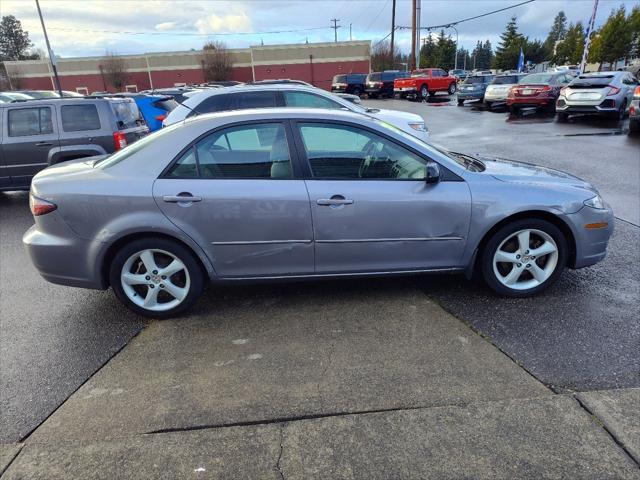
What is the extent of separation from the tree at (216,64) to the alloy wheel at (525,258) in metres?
58.1

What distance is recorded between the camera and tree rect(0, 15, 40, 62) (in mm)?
88500

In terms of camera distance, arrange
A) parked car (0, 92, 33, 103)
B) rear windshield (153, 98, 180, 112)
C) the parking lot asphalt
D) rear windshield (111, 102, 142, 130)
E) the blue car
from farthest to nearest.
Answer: parked car (0, 92, 33, 103), rear windshield (153, 98, 180, 112), the blue car, rear windshield (111, 102, 142, 130), the parking lot asphalt

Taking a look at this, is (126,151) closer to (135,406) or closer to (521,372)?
(135,406)

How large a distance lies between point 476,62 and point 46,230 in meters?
137

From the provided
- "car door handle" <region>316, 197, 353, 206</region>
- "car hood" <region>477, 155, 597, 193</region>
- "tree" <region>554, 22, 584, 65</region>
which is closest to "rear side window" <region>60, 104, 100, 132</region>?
"car door handle" <region>316, 197, 353, 206</region>

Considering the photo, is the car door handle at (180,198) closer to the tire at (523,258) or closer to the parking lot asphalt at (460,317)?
the parking lot asphalt at (460,317)

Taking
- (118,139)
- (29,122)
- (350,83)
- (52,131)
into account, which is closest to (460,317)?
(118,139)

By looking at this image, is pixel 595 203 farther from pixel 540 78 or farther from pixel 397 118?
pixel 540 78

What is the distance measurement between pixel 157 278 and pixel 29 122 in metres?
5.70

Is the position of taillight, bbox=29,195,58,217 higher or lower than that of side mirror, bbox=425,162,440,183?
lower

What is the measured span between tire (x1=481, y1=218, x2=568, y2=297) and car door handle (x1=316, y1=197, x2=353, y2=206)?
124 cm

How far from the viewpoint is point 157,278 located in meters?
3.64

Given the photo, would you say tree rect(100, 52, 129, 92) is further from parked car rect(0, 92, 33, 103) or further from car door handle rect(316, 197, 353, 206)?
car door handle rect(316, 197, 353, 206)

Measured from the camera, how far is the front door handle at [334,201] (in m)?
3.50
